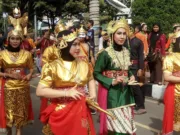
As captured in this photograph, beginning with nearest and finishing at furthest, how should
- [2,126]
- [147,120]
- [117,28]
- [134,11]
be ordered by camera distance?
[117,28] → [2,126] → [147,120] → [134,11]

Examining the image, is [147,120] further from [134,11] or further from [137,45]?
[134,11]

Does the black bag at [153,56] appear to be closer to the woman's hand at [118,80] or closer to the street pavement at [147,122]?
the street pavement at [147,122]

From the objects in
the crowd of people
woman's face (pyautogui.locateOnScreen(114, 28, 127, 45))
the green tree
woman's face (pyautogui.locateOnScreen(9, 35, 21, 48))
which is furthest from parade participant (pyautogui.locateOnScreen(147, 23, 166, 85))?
the green tree

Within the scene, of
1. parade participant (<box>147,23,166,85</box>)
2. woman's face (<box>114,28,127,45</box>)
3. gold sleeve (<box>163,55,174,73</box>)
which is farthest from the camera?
parade participant (<box>147,23,166,85</box>)

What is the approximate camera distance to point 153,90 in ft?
32.1

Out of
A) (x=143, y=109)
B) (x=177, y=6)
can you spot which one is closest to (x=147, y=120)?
(x=143, y=109)

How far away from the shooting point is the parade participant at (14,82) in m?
5.38

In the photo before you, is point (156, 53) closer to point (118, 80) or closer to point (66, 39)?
point (118, 80)

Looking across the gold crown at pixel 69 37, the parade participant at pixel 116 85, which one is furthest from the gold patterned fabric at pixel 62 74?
the parade participant at pixel 116 85

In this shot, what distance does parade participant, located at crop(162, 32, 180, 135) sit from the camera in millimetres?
4840

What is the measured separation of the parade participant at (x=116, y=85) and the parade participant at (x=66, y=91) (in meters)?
0.86

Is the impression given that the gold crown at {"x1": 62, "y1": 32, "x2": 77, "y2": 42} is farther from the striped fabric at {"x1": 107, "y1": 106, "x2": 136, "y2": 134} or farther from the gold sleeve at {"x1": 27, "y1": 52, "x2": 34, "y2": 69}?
the gold sleeve at {"x1": 27, "y1": 52, "x2": 34, "y2": 69}

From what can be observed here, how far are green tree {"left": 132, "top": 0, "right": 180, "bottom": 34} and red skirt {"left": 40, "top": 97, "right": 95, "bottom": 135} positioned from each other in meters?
19.3

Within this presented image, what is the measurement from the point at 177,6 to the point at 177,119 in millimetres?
19039
